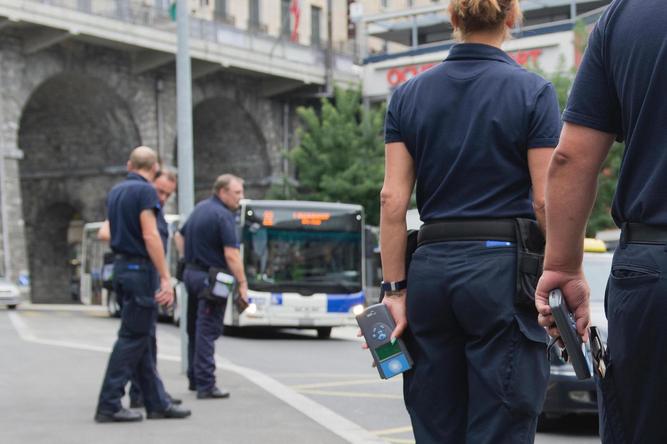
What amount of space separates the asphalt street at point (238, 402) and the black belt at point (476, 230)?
3742 mm

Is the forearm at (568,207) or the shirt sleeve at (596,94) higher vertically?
the shirt sleeve at (596,94)

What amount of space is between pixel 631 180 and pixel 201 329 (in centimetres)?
736

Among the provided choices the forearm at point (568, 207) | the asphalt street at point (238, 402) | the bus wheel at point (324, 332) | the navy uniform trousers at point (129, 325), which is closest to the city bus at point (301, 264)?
the bus wheel at point (324, 332)

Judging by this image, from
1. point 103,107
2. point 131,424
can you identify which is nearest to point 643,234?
point 131,424

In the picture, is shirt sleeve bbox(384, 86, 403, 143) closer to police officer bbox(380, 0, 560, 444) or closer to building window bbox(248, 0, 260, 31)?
police officer bbox(380, 0, 560, 444)

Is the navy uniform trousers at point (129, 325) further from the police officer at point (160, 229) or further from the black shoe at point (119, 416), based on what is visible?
the police officer at point (160, 229)

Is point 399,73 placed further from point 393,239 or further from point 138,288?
point 393,239

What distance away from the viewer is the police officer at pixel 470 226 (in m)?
3.81

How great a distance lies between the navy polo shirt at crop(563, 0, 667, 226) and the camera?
2715mm

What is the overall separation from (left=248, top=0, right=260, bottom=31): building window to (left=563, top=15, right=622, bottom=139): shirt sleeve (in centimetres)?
3945

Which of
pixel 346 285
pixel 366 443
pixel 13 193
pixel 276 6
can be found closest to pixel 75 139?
pixel 13 193

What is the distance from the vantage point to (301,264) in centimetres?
2116

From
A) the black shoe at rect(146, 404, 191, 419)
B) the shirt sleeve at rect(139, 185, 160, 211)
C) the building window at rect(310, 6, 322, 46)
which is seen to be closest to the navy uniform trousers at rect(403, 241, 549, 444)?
the shirt sleeve at rect(139, 185, 160, 211)

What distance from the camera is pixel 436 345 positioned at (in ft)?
12.8
